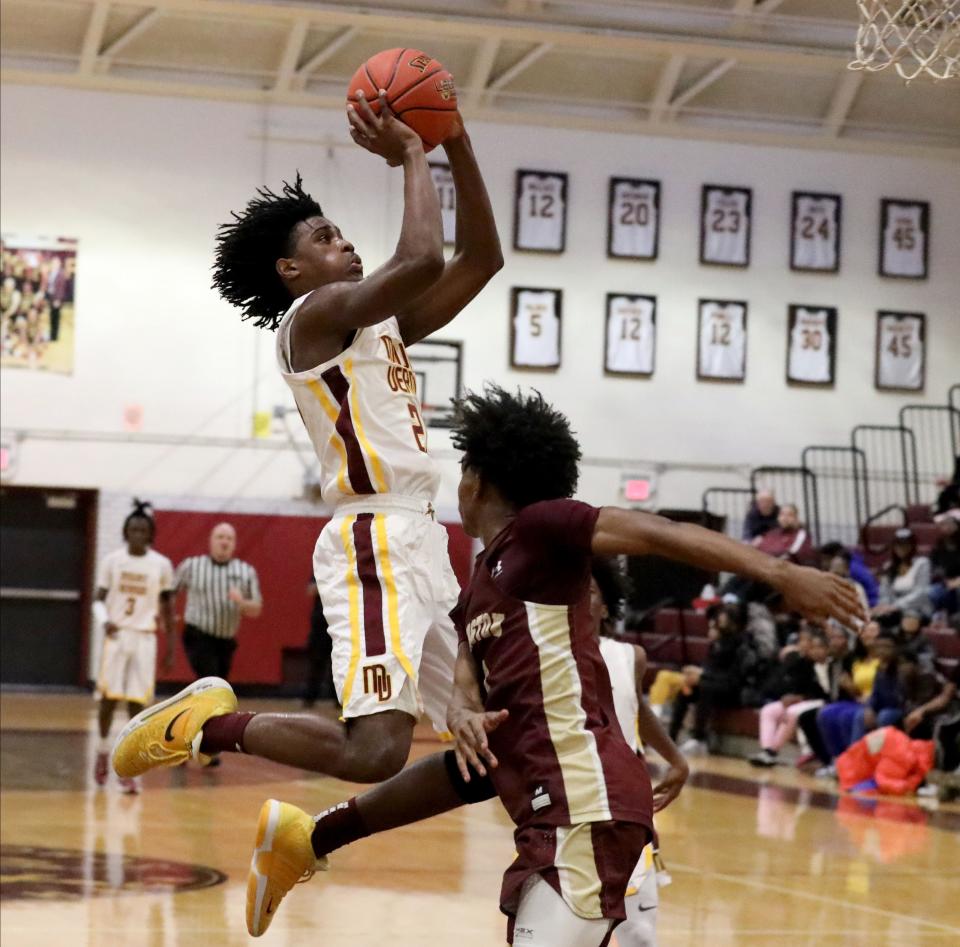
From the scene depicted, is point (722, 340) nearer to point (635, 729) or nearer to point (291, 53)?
point (291, 53)

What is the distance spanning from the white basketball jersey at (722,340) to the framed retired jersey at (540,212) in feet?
6.49

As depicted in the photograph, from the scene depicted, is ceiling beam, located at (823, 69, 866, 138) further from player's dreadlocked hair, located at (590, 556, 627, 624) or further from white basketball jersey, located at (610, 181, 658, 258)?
player's dreadlocked hair, located at (590, 556, 627, 624)

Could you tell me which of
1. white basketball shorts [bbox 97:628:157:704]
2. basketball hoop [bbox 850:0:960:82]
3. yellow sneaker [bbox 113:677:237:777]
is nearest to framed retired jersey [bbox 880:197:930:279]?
basketball hoop [bbox 850:0:960:82]

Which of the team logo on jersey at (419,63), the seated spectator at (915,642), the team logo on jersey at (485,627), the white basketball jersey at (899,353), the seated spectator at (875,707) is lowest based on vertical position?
the seated spectator at (875,707)

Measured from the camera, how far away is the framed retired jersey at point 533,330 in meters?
20.4

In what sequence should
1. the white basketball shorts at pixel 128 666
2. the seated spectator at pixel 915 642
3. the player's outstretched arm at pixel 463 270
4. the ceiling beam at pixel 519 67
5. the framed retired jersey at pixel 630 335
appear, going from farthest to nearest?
the framed retired jersey at pixel 630 335
the ceiling beam at pixel 519 67
the seated spectator at pixel 915 642
the white basketball shorts at pixel 128 666
the player's outstretched arm at pixel 463 270

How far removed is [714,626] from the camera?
1574 cm

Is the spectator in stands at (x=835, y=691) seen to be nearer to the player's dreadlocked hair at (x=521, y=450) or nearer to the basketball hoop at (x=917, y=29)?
the basketball hoop at (x=917, y=29)

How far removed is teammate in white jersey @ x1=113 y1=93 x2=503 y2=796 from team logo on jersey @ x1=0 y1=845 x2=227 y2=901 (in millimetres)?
2863

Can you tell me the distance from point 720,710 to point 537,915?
1205 centimetres

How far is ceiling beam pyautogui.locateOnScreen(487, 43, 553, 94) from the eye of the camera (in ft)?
63.3

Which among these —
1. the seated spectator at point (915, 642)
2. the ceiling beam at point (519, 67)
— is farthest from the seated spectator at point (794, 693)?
the ceiling beam at point (519, 67)

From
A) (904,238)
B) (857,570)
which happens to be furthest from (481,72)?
(857,570)

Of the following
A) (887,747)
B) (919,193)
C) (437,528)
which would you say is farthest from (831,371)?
(437,528)
